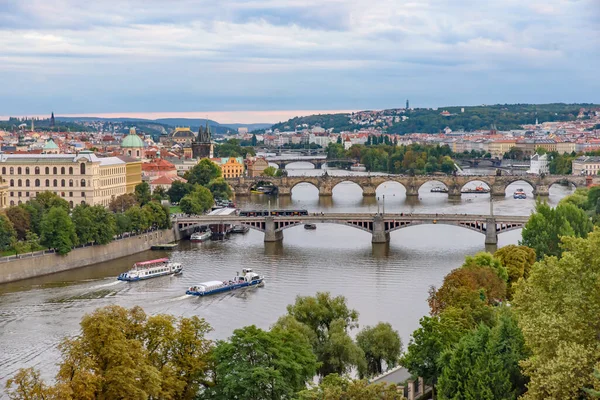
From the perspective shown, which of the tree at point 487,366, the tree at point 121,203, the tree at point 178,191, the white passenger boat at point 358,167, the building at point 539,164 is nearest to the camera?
the tree at point 487,366

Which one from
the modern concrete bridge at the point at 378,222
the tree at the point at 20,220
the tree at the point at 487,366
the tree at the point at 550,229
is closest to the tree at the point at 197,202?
the modern concrete bridge at the point at 378,222

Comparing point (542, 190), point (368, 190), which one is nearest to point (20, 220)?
point (368, 190)

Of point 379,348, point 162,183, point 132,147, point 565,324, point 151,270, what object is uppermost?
point 132,147

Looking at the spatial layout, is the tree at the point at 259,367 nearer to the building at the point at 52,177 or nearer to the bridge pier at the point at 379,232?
the bridge pier at the point at 379,232

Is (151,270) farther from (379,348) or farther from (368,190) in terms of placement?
(368,190)

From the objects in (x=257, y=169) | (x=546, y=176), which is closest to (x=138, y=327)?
(x=546, y=176)

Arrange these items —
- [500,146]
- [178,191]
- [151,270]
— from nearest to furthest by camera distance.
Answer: [151,270], [178,191], [500,146]

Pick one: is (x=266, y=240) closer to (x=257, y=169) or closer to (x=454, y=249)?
(x=454, y=249)
